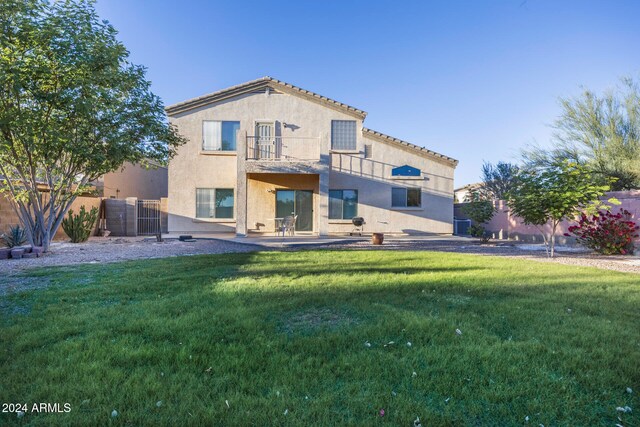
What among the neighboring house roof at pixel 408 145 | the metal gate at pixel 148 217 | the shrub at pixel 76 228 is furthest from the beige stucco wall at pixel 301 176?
the shrub at pixel 76 228

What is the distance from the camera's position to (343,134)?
17.5 meters

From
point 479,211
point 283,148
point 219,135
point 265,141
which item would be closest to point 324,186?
point 283,148

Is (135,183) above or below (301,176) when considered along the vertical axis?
above

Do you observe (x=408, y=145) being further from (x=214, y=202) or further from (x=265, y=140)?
(x=214, y=202)

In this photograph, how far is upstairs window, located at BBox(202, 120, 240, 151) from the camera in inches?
662

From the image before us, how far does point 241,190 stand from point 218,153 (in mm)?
3563

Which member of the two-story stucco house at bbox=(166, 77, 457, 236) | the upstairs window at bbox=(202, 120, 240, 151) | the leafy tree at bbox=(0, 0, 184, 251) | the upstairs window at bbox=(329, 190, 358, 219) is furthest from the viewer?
the upstairs window at bbox=(329, 190, 358, 219)

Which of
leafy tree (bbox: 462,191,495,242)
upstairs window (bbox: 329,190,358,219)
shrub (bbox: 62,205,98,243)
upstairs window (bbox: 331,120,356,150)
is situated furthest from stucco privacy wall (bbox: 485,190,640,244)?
shrub (bbox: 62,205,98,243)

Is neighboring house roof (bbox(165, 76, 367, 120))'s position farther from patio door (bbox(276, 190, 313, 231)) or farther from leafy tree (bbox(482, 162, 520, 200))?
leafy tree (bbox(482, 162, 520, 200))

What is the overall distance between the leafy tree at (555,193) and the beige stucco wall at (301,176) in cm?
712

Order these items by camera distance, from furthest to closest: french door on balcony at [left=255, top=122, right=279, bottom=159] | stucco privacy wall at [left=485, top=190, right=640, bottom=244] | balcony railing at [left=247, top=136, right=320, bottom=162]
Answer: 1. french door on balcony at [left=255, top=122, right=279, bottom=159]
2. balcony railing at [left=247, top=136, right=320, bottom=162]
3. stucco privacy wall at [left=485, top=190, right=640, bottom=244]

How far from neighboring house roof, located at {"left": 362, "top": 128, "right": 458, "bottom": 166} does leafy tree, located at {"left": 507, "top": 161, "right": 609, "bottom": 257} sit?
23.3 ft

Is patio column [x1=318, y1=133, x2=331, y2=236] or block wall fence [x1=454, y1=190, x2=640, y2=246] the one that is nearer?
block wall fence [x1=454, y1=190, x2=640, y2=246]

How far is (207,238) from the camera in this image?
14.8 meters
